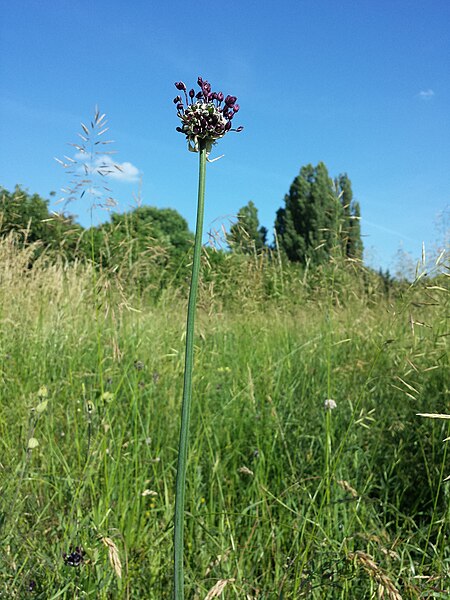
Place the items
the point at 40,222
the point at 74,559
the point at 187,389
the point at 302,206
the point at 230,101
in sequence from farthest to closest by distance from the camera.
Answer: the point at 302,206 < the point at 40,222 < the point at 74,559 < the point at 230,101 < the point at 187,389

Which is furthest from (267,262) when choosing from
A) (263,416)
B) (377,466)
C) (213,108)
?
(213,108)

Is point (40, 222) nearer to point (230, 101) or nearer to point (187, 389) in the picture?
point (230, 101)

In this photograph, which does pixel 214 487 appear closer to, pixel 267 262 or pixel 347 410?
pixel 347 410

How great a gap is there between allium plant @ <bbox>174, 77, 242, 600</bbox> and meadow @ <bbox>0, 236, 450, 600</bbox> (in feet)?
0.96

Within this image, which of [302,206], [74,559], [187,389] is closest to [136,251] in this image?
[74,559]

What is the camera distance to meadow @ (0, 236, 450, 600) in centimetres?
143

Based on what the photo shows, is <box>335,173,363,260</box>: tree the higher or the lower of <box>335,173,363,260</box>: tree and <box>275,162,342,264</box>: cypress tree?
the lower

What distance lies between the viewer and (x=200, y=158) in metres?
0.84

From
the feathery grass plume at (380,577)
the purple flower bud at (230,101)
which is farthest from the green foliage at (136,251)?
the feathery grass plume at (380,577)

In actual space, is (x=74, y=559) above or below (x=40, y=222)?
below

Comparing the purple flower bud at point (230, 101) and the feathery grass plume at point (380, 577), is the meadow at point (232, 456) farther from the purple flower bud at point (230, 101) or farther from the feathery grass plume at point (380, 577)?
the purple flower bud at point (230, 101)

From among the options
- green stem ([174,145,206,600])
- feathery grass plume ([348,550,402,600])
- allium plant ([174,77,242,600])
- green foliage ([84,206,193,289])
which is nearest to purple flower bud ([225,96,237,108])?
allium plant ([174,77,242,600])

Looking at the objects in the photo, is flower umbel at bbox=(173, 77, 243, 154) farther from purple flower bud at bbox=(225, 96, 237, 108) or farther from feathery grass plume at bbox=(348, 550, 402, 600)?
feathery grass plume at bbox=(348, 550, 402, 600)

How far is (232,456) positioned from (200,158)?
168cm
